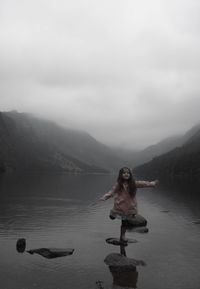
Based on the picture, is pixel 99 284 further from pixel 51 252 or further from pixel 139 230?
pixel 139 230

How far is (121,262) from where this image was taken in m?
27.7

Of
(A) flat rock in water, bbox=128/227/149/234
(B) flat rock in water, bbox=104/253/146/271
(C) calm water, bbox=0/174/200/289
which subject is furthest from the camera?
(A) flat rock in water, bbox=128/227/149/234

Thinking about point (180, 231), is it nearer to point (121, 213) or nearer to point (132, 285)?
point (121, 213)

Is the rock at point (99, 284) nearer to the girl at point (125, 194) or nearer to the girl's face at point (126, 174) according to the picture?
the girl at point (125, 194)

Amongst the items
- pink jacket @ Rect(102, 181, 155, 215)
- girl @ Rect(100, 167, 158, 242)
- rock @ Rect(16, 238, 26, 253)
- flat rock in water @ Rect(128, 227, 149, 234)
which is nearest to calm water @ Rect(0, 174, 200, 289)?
rock @ Rect(16, 238, 26, 253)

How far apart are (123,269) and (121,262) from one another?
3.62 feet

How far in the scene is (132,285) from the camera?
2353 centimetres

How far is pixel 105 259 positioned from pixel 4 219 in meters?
26.6

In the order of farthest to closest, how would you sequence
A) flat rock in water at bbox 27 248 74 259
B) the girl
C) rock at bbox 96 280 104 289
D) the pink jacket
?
1. flat rock in water at bbox 27 248 74 259
2. the pink jacket
3. the girl
4. rock at bbox 96 280 104 289

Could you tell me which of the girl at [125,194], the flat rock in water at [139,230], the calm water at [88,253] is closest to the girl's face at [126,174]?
the girl at [125,194]

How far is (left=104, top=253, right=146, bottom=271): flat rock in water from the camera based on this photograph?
27.0m

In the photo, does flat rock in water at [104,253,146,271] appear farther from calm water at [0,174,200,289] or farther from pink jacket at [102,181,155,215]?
pink jacket at [102,181,155,215]

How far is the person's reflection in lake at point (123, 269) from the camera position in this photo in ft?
78.6

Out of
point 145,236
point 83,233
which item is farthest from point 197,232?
point 83,233
